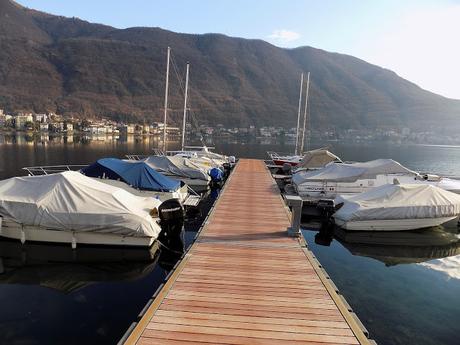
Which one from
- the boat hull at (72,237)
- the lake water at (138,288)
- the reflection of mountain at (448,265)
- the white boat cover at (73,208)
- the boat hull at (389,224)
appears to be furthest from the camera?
the boat hull at (389,224)

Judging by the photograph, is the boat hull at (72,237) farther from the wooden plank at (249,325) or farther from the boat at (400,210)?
the boat at (400,210)

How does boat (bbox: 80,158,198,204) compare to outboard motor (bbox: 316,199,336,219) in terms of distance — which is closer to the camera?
boat (bbox: 80,158,198,204)

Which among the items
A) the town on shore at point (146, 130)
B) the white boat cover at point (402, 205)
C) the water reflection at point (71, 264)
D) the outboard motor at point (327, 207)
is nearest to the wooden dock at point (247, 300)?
the water reflection at point (71, 264)

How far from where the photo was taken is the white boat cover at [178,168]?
26.4 metres

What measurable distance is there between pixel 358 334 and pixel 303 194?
16433mm

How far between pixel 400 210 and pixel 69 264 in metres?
14.1

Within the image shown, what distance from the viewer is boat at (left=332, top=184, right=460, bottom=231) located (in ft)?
51.7

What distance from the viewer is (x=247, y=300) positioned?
6.87m

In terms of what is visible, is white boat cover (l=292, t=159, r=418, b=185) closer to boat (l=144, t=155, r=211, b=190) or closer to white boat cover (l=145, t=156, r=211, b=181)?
boat (l=144, t=155, r=211, b=190)

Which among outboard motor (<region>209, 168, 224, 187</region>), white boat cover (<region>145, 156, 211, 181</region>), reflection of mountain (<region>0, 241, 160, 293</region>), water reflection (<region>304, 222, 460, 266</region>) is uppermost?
white boat cover (<region>145, 156, 211, 181</region>)

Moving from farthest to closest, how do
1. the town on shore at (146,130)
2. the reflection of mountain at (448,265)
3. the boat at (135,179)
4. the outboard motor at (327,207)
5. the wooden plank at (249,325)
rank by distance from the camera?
the town on shore at (146,130)
the outboard motor at (327,207)
the boat at (135,179)
the reflection of mountain at (448,265)
the wooden plank at (249,325)

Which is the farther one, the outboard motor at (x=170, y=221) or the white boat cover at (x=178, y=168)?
the white boat cover at (x=178, y=168)

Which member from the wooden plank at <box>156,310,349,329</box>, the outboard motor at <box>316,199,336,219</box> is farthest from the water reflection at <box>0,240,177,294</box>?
the outboard motor at <box>316,199,336,219</box>

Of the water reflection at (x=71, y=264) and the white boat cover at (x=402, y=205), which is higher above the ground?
the white boat cover at (x=402, y=205)
